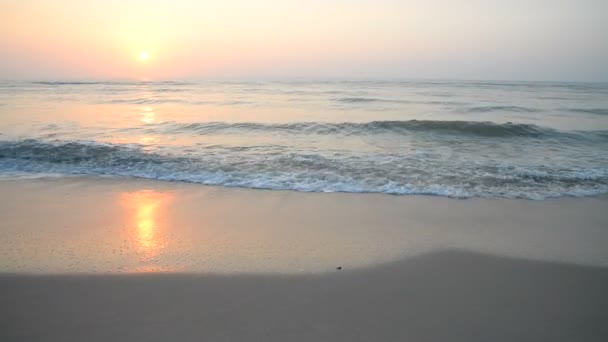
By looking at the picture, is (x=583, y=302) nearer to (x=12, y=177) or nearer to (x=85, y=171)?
(x=85, y=171)

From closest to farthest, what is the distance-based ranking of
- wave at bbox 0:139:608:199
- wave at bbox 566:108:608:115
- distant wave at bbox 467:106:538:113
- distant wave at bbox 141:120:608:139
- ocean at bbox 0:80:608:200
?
wave at bbox 0:139:608:199 < ocean at bbox 0:80:608:200 < distant wave at bbox 141:120:608:139 < wave at bbox 566:108:608:115 < distant wave at bbox 467:106:538:113

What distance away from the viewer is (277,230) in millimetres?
4480

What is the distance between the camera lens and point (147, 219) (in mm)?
4836

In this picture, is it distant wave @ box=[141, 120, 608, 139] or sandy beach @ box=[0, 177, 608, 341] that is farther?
distant wave @ box=[141, 120, 608, 139]

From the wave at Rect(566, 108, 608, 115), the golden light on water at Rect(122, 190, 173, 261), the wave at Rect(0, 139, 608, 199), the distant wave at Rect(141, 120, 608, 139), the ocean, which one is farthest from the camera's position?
the wave at Rect(566, 108, 608, 115)

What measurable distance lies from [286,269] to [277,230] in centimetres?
101

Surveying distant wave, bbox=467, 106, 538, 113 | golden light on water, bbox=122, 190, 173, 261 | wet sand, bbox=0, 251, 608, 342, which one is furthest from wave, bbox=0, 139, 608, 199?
distant wave, bbox=467, 106, 538, 113

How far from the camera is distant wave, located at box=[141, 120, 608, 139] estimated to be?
12.8m

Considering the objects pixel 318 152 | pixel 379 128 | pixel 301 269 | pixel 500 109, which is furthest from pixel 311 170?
pixel 500 109

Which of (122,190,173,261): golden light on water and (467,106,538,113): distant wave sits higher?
(467,106,538,113): distant wave

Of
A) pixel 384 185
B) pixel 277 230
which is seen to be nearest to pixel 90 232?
pixel 277 230

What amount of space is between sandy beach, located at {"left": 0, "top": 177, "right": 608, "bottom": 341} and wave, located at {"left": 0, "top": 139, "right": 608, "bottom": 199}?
752 millimetres

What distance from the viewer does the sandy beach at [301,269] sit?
2.66m

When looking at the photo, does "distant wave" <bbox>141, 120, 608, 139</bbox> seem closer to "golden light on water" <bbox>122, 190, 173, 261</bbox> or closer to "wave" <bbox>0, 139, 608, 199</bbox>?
"wave" <bbox>0, 139, 608, 199</bbox>
